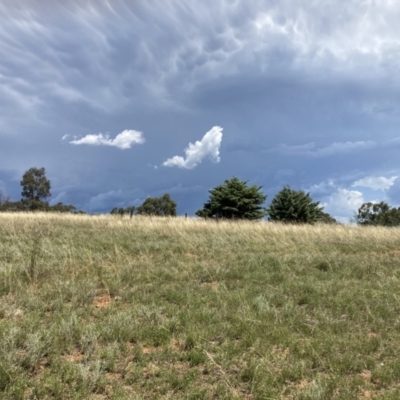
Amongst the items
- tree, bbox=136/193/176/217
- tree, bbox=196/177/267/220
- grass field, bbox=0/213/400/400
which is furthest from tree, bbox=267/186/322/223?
tree, bbox=136/193/176/217

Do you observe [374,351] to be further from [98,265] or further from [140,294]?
[98,265]

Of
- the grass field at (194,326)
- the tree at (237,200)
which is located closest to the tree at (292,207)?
the tree at (237,200)

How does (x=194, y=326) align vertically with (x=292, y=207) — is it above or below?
below

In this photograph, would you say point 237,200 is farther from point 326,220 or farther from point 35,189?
point 35,189

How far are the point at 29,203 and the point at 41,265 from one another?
57707 millimetres

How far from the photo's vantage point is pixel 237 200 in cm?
2772

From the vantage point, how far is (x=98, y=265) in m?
7.41

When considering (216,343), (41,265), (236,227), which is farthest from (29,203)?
(216,343)

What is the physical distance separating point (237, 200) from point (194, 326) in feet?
76.5

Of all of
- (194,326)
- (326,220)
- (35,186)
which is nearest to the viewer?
(194,326)

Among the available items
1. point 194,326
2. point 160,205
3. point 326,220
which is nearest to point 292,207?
point 326,220

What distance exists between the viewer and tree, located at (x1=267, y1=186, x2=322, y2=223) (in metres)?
27.6

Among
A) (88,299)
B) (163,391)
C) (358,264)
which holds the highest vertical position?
(358,264)

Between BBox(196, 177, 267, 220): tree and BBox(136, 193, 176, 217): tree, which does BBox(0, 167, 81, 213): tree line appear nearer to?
BBox(136, 193, 176, 217): tree
